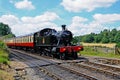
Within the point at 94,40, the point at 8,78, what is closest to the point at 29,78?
the point at 8,78

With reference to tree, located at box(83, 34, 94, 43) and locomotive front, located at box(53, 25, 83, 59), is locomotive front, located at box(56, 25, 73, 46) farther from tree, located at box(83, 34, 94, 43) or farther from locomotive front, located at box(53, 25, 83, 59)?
tree, located at box(83, 34, 94, 43)

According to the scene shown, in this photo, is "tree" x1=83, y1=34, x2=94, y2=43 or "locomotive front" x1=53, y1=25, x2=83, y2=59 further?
"tree" x1=83, y1=34, x2=94, y2=43

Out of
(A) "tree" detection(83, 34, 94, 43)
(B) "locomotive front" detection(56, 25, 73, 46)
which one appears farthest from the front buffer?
(A) "tree" detection(83, 34, 94, 43)

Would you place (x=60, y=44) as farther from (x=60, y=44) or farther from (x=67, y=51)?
(x=67, y=51)

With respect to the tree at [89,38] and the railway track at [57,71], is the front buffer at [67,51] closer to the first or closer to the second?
the railway track at [57,71]

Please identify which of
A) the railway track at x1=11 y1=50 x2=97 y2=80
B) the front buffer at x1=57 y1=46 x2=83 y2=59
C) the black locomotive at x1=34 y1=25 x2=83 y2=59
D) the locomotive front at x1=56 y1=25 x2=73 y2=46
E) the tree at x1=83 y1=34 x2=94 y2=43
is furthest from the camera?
the tree at x1=83 y1=34 x2=94 y2=43

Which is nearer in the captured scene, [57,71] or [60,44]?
[57,71]

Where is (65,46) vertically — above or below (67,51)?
above

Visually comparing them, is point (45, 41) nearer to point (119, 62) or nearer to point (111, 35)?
point (119, 62)

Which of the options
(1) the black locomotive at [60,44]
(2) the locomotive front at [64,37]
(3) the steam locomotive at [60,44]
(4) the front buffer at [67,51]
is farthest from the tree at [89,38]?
(4) the front buffer at [67,51]

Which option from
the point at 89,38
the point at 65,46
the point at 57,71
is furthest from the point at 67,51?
the point at 89,38

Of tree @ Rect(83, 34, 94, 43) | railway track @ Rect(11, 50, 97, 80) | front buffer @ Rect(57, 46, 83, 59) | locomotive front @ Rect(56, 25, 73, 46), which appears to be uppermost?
tree @ Rect(83, 34, 94, 43)

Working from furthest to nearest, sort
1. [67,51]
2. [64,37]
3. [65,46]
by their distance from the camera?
[64,37] → [65,46] → [67,51]

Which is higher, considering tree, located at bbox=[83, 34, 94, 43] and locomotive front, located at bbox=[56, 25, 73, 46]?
tree, located at bbox=[83, 34, 94, 43]
